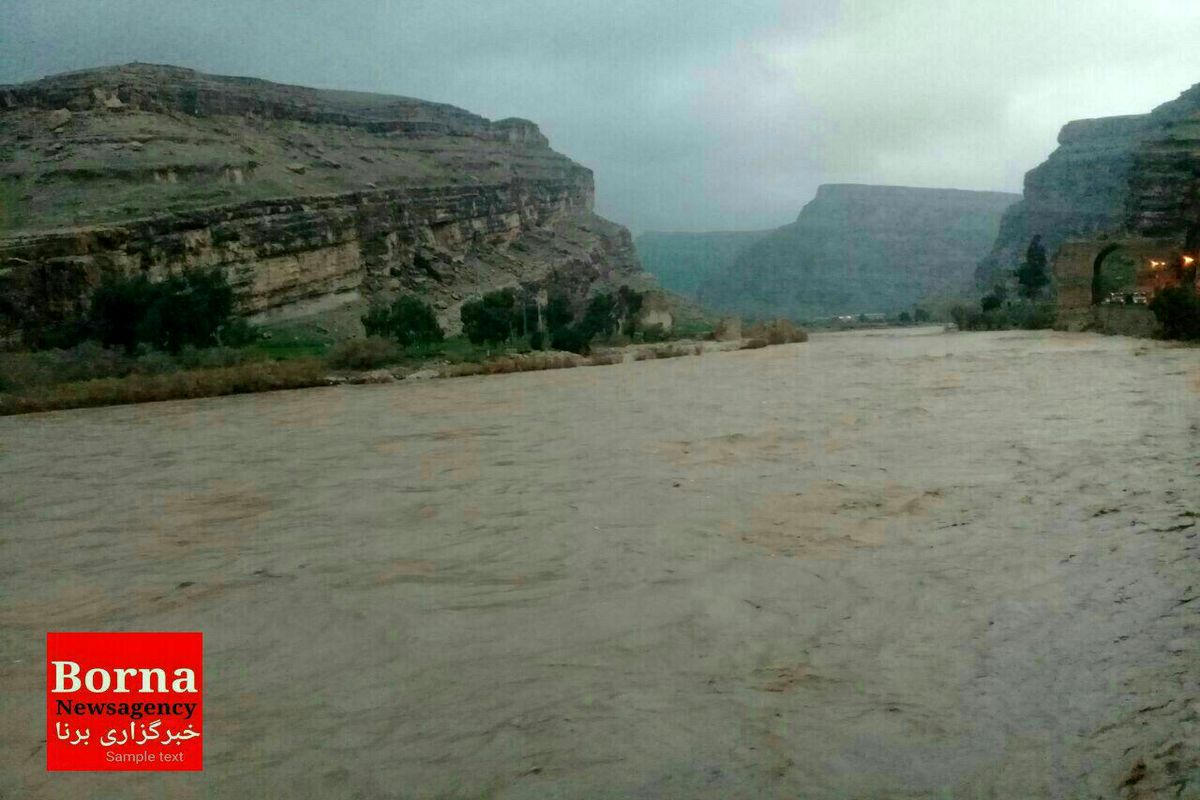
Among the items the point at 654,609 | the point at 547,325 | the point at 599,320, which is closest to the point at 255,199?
the point at 547,325

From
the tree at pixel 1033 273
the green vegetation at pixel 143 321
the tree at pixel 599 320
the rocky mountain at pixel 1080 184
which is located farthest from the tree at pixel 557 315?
the rocky mountain at pixel 1080 184

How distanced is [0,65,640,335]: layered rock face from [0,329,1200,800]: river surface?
31.2 metres

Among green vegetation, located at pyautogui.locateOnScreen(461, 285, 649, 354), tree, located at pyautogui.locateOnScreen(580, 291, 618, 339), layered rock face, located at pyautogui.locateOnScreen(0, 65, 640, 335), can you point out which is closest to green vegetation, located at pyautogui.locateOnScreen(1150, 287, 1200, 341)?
green vegetation, located at pyautogui.locateOnScreen(461, 285, 649, 354)

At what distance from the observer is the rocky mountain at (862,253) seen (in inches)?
6447

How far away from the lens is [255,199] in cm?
4500

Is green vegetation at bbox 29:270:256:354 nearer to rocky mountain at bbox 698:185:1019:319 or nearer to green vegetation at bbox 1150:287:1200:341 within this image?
green vegetation at bbox 1150:287:1200:341

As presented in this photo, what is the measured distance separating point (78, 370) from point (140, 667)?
20.8 m

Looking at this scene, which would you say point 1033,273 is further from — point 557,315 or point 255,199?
point 255,199

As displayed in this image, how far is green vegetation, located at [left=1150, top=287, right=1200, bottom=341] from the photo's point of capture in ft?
78.4

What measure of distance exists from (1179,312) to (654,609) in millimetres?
26445

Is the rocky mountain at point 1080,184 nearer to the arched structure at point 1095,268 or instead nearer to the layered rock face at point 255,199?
the arched structure at point 1095,268

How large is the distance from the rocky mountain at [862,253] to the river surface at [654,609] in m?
146

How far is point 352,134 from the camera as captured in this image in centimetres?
6925

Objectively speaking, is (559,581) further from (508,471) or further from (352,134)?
(352,134)
